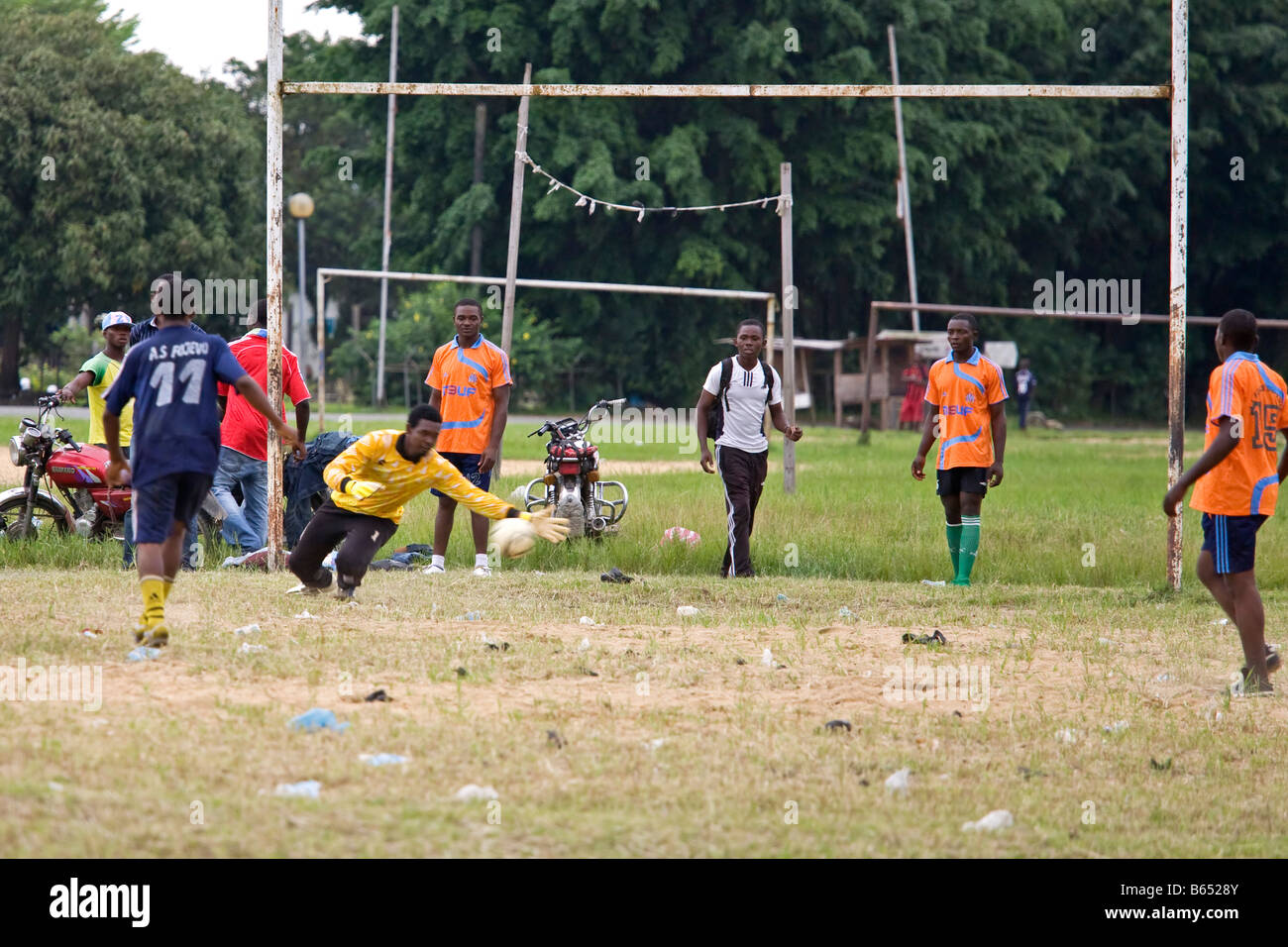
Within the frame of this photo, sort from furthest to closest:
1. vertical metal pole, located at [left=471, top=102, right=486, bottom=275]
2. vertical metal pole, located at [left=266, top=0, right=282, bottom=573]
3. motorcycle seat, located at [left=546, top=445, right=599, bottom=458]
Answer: vertical metal pole, located at [left=471, top=102, right=486, bottom=275], motorcycle seat, located at [left=546, top=445, right=599, bottom=458], vertical metal pole, located at [left=266, top=0, right=282, bottom=573]

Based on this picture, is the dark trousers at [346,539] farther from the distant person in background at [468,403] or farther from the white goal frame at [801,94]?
the distant person in background at [468,403]

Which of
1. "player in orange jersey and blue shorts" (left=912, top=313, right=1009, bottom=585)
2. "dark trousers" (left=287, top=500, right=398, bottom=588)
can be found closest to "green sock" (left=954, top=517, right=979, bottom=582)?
"player in orange jersey and blue shorts" (left=912, top=313, right=1009, bottom=585)

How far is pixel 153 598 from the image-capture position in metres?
7.20

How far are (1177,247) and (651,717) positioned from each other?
6.09 m

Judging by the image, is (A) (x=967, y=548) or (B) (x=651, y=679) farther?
(A) (x=967, y=548)

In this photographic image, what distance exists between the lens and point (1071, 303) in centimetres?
4953

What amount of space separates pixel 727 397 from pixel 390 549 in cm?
305

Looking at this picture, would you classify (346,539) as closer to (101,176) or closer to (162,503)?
(162,503)

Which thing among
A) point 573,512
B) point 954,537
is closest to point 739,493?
point 954,537

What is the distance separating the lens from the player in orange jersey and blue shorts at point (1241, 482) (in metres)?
7.21

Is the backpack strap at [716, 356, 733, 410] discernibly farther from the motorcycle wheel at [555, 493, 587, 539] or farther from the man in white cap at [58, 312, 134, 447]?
the man in white cap at [58, 312, 134, 447]

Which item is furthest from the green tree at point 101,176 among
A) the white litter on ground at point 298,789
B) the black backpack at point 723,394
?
the white litter on ground at point 298,789

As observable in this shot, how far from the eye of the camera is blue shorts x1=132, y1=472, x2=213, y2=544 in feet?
24.1

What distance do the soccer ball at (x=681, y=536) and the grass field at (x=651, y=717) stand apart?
35cm
